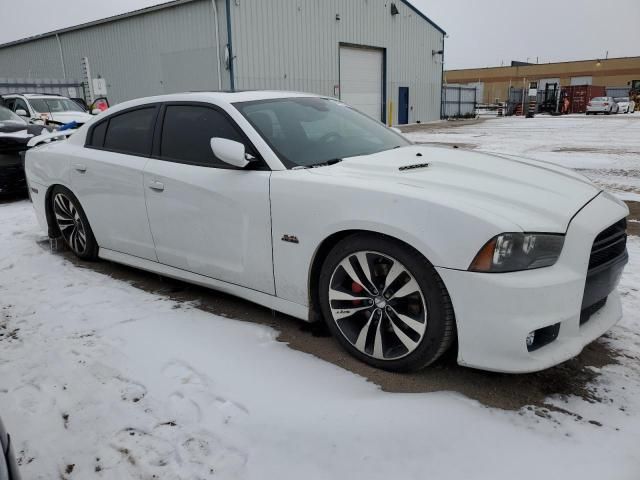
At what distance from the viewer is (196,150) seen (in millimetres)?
3469

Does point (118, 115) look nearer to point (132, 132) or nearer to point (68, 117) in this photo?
point (132, 132)

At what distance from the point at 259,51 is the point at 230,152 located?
16.7m

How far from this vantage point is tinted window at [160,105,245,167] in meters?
3.36

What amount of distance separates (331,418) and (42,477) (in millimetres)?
1210

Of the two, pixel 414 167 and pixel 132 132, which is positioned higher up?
pixel 132 132

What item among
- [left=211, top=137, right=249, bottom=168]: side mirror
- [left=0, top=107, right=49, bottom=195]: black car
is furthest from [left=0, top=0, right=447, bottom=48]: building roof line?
[left=211, top=137, right=249, bottom=168]: side mirror

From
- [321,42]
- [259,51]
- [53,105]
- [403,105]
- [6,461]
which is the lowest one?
[6,461]

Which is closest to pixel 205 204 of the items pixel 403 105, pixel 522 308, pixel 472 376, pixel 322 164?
pixel 322 164

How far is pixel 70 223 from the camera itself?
4660 mm

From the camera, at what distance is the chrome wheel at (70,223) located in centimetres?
451

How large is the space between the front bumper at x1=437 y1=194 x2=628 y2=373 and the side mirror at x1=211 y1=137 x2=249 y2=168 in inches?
53.4

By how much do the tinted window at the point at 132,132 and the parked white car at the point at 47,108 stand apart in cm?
975

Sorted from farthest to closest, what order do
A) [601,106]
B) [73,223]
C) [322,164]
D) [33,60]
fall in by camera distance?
[601,106], [33,60], [73,223], [322,164]

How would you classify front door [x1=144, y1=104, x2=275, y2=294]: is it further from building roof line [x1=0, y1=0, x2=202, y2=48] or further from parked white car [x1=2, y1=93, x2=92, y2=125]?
building roof line [x1=0, y1=0, x2=202, y2=48]
